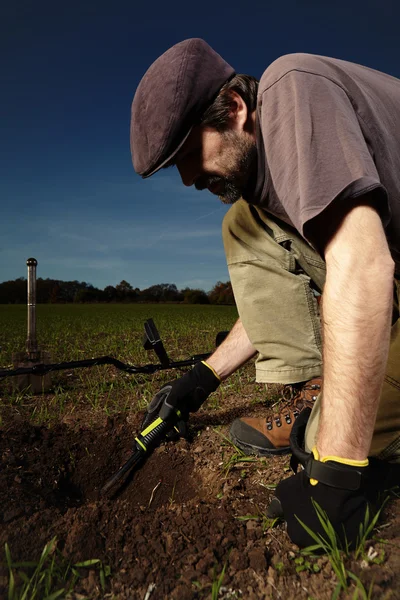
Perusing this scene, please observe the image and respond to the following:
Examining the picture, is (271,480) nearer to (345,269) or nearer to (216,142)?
(345,269)

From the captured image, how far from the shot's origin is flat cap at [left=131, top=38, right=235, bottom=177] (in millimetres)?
1670

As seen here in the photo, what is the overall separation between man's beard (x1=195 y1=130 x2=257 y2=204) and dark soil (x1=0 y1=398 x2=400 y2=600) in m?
1.23

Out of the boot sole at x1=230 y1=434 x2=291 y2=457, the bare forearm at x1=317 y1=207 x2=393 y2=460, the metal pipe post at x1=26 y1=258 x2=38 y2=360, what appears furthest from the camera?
the metal pipe post at x1=26 y1=258 x2=38 y2=360

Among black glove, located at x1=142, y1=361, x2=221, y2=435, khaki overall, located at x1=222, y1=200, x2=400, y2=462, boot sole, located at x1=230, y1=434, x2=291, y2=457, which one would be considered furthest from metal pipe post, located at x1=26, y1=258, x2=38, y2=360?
boot sole, located at x1=230, y1=434, x2=291, y2=457

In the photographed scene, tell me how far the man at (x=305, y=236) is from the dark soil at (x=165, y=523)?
0.12 m

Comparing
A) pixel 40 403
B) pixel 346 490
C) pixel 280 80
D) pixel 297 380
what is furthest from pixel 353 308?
pixel 40 403

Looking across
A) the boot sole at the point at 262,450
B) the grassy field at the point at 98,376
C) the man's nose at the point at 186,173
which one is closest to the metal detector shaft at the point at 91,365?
the grassy field at the point at 98,376

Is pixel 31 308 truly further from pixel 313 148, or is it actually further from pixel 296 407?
pixel 313 148

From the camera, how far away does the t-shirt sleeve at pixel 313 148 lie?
120 centimetres

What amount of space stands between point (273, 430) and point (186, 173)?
4.07 feet

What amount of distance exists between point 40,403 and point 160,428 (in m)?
1.38

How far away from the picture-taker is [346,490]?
1243mm

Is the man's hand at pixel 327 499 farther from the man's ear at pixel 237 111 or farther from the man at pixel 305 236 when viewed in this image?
the man's ear at pixel 237 111

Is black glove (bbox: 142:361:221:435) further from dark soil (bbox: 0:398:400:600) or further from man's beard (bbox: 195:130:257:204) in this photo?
man's beard (bbox: 195:130:257:204)
